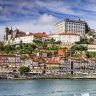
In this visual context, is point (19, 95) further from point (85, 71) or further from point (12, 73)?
point (85, 71)

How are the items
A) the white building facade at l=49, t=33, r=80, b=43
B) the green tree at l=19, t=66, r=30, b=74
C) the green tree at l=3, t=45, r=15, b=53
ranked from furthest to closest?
the white building facade at l=49, t=33, r=80, b=43
the green tree at l=3, t=45, r=15, b=53
the green tree at l=19, t=66, r=30, b=74

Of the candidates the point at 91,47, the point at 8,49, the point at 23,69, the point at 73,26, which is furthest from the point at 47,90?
the point at 73,26

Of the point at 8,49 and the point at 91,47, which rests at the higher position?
the point at 91,47

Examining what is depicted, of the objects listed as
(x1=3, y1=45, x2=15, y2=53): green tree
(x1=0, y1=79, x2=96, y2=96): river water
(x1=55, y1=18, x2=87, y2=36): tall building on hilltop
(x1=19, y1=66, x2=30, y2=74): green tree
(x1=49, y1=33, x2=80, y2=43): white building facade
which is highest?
(x1=55, y1=18, x2=87, y2=36): tall building on hilltop

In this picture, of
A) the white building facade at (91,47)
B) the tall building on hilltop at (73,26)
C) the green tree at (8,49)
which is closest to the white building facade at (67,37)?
the white building facade at (91,47)

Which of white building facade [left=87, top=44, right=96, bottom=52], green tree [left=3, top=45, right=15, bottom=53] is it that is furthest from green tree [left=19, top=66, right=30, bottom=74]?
white building facade [left=87, top=44, right=96, bottom=52]

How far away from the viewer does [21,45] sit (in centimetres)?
5534

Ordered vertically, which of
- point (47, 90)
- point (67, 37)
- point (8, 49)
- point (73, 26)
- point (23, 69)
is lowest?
point (47, 90)

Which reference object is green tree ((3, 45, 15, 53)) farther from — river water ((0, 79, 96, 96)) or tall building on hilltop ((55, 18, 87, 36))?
river water ((0, 79, 96, 96))

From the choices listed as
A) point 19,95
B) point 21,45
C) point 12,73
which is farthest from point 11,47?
point 19,95

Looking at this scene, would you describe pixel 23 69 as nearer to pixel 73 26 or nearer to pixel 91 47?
pixel 91 47

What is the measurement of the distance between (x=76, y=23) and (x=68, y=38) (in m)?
5.88

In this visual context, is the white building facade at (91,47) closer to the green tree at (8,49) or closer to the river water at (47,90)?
the green tree at (8,49)

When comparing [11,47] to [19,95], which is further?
[11,47]
